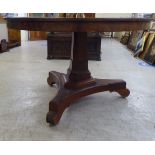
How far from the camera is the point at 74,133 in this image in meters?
1.18

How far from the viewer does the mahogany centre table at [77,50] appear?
1036mm

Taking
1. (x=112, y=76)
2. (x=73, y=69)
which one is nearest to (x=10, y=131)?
(x=73, y=69)

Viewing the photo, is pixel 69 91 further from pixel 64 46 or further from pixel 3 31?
pixel 3 31

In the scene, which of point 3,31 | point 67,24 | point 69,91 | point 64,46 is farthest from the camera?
point 3,31

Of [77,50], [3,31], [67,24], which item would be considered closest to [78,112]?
[77,50]

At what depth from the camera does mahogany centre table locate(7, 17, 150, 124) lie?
1.04 metres

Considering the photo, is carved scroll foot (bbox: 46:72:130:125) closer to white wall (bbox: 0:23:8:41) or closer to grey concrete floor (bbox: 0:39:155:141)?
grey concrete floor (bbox: 0:39:155:141)

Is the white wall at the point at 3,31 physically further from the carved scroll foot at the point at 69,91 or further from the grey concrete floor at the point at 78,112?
the carved scroll foot at the point at 69,91

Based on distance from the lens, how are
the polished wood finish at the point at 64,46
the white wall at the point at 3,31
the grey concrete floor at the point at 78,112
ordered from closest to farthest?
the grey concrete floor at the point at 78,112 → the polished wood finish at the point at 64,46 → the white wall at the point at 3,31

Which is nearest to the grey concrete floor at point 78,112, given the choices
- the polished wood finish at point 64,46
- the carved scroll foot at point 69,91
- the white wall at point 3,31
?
the carved scroll foot at point 69,91

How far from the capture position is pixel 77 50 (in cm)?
148

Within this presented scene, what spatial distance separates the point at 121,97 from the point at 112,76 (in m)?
0.63
